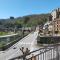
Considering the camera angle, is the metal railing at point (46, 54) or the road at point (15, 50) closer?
the metal railing at point (46, 54)

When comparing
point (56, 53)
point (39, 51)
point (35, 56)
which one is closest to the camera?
point (35, 56)

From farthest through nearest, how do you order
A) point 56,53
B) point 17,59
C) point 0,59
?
point 0,59, point 56,53, point 17,59

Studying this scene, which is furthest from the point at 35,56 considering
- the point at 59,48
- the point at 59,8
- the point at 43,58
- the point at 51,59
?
the point at 59,8

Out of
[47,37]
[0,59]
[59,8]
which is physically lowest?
[0,59]

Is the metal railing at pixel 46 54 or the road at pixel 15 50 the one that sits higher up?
the metal railing at pixel 46 54

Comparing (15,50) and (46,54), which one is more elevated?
(46,54)

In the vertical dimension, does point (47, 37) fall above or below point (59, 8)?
below

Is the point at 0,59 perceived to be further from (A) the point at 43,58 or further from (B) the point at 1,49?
(A) the point at 43,58

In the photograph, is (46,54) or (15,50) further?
(15,50)

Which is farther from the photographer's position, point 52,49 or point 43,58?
point 52,49

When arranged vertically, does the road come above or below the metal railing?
below

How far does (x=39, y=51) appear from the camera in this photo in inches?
245

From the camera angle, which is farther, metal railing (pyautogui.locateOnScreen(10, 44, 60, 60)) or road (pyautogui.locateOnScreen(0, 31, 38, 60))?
road (pyautogui.locateOnScreen(0, 31, 38, 60))

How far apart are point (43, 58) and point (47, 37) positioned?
49252mm
